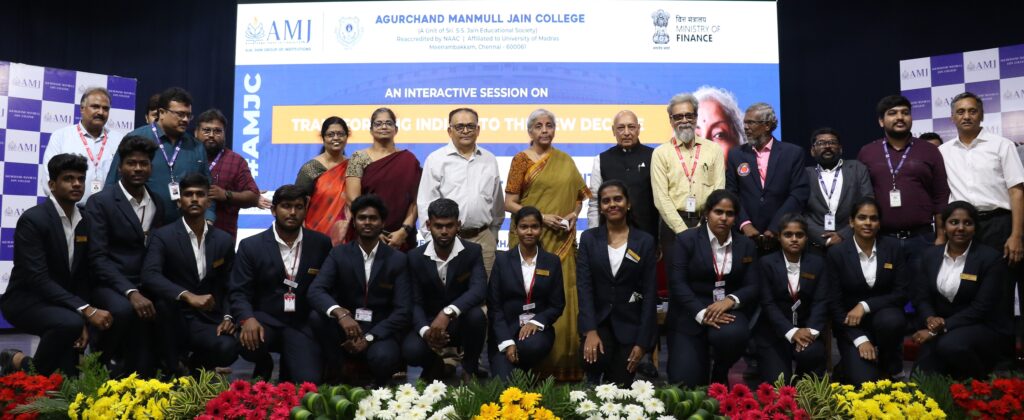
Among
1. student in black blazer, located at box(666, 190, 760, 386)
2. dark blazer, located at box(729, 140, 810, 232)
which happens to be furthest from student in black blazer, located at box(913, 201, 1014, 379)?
student in black blazer, located at box(666, 190, 760, 386)

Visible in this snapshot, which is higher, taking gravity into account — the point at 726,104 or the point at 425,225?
the point at 726,104

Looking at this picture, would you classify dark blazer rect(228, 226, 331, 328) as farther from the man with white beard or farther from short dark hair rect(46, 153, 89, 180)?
the man with white beard

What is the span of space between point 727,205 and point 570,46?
271 cm

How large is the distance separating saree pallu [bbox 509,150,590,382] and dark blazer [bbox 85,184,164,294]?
1.75 metres

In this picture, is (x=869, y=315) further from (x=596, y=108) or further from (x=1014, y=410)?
(x=596, y=108)

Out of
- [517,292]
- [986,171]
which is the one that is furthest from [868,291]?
[517,292]

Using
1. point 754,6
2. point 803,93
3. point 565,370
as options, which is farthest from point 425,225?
point 803,93

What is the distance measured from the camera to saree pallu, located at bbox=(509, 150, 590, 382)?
3.99 metres

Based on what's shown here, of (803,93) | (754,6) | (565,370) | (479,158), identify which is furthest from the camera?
(803,93)

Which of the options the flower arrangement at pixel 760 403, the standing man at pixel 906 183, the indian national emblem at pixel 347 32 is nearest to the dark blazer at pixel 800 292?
the standing man at pixel 906 183

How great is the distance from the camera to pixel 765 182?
4.17 meters

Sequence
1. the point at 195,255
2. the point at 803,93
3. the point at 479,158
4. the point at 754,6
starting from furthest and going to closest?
the point at 803,93 → the point at 754,6 → the point at 479,158 → the point at 195,255

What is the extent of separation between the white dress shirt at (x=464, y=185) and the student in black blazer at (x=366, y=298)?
1.89ft

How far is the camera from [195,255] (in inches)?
143
